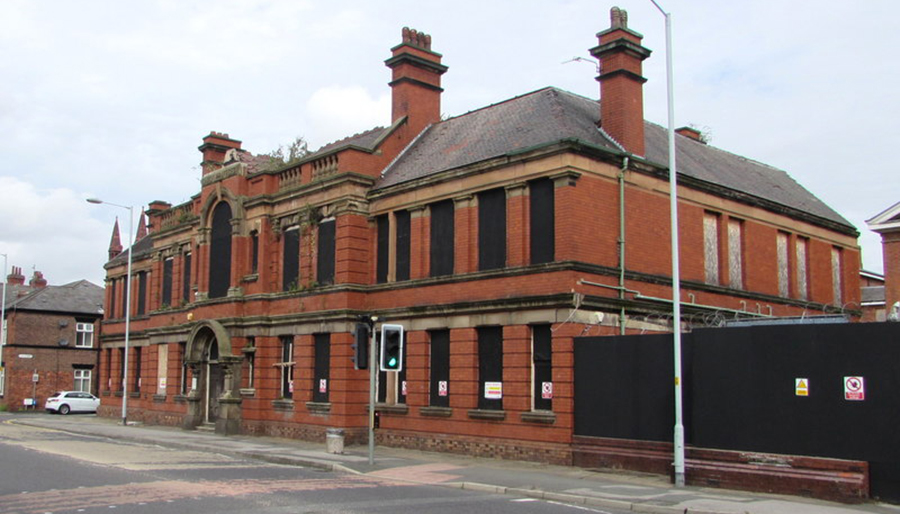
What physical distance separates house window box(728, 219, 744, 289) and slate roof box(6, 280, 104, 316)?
48671 millimetres

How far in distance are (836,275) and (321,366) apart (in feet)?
62.2

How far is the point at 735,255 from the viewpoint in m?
27.3

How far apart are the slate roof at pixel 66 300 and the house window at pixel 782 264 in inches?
1923

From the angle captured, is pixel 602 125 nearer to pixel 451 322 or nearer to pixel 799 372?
pixel 451 322

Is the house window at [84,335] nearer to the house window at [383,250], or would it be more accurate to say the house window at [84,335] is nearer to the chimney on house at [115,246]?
the chimney on house at [115,246]

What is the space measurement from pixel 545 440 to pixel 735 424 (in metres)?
5.55

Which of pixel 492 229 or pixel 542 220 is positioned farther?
pixel 492 229

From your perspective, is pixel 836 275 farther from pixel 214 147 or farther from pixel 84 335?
pixel 84 335

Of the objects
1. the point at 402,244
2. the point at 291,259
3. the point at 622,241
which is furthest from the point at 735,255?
the point at 291,259

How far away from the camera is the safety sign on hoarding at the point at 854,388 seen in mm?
15539

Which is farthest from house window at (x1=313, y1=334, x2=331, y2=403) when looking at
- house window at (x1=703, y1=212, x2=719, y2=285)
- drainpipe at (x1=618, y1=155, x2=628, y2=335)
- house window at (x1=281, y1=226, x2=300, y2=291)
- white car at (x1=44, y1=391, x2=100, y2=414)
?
white car at (x1=44, y1=391, x2=100, y2=414)

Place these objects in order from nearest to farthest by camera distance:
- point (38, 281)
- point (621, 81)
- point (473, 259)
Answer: point (473, 259), point (621, 81), point (38, 281)

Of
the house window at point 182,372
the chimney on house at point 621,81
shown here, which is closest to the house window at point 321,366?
the house window at point 182,372

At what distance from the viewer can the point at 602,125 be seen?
2512 cm
